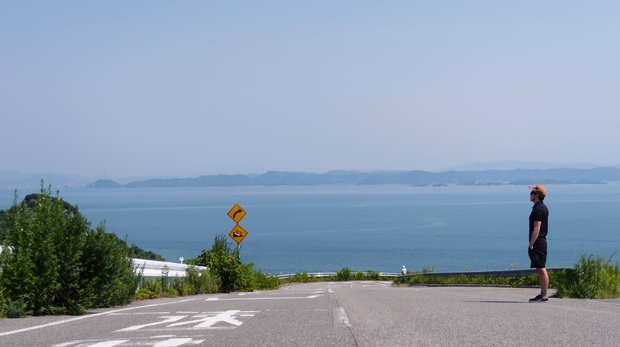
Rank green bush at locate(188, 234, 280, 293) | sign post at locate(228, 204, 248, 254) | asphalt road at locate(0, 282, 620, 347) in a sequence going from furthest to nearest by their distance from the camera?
sign post at locate(228, 204, 248, 254) → green bush at locate(188, 234, 280, 293) → asphalt road at locate(0, 282, 620, 347)

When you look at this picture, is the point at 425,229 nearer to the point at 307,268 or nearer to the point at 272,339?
the point at 307,268

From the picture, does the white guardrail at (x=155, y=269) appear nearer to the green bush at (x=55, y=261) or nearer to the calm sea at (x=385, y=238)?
the green bush at (x=55, y=261)

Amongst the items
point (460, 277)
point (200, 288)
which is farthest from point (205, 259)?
point (460, 277)

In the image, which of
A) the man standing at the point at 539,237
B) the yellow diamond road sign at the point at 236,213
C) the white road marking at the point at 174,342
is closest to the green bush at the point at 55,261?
the white road marking at the point at 174,342

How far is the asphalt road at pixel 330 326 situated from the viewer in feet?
25.5

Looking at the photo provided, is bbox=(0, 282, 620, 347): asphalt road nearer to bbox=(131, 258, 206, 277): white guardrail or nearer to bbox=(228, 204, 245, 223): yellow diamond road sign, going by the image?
bbox=(131, 258, 206, 277): white guardrail

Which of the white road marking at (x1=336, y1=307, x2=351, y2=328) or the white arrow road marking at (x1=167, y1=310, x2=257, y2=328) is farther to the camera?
the white arrow road marking at (x1=167, y1=310, x2=257, y2=328)

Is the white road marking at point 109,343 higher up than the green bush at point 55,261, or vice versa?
the green bush at point 55,261

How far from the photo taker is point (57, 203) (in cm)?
1195

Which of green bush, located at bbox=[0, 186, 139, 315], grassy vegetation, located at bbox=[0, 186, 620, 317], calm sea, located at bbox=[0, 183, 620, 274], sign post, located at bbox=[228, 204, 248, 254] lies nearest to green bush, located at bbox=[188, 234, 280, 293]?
sign post, located at bbox=[228, 204, 248, 254]

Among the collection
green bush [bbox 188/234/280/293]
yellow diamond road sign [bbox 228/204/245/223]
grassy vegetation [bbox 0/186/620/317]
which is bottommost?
green bush [bbox 188/234/280/293]

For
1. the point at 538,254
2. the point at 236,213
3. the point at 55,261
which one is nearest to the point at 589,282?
the point at 538,254

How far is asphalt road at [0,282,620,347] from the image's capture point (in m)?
7.77

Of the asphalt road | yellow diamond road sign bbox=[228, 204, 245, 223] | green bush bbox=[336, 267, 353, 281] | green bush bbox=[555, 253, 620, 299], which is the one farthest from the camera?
green bush bbox=[336, 267, 353, 281]
